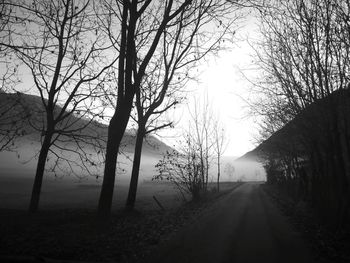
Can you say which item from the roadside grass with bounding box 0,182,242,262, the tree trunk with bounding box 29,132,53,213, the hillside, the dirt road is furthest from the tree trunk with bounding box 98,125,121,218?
the tree trunk with bounding box 29,132,53,213

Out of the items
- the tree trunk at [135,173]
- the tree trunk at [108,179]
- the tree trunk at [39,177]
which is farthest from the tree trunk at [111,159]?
the tree trunk at [135,173]

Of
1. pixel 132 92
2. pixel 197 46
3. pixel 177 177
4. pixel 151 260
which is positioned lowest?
pixel 151 260

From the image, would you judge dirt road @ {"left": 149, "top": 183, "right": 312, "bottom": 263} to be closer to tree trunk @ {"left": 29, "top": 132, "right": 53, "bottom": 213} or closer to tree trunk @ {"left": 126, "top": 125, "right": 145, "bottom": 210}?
tree trunk @ {"left": 126, "top": 125, "right": 145, "bottom": 210}

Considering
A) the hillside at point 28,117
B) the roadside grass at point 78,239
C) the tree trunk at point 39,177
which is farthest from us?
the tree trunk at point 39,177

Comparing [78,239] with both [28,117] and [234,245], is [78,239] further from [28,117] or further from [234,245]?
[234,245]

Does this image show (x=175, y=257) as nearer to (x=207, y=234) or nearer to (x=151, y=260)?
(x=151, y=260)

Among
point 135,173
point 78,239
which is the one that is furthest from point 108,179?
point 135,173

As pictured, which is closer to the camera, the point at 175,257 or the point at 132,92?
the point at 175,257

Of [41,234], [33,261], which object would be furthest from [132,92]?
[33,261]

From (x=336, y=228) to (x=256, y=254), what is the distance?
3647mm

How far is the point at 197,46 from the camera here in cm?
1403

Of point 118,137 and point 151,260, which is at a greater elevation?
point 118,137

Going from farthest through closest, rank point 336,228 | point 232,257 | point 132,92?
point 132,92
point 336,228
point 232,257

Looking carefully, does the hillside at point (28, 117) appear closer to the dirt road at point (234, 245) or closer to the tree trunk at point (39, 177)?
the tree trunk at point (39, 177)
